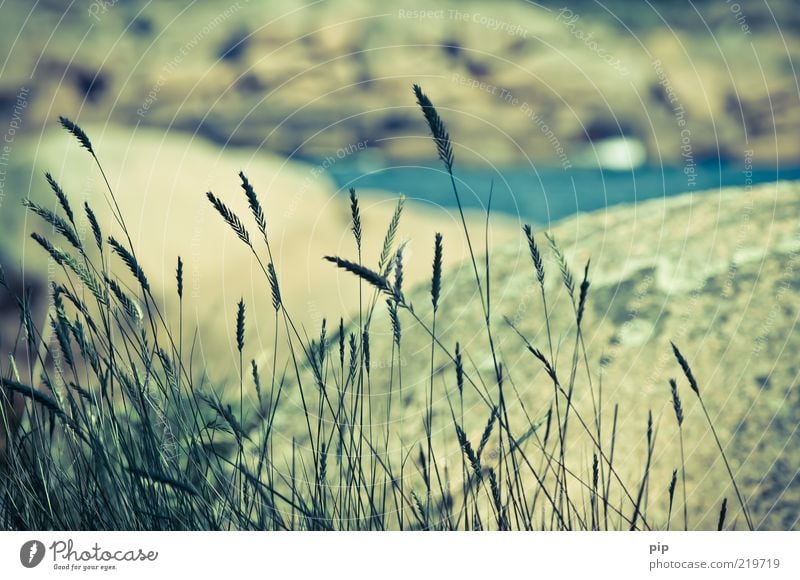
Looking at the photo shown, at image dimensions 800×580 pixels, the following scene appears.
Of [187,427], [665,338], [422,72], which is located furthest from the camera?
[665,338]

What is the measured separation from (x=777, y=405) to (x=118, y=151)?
1478 millimetres

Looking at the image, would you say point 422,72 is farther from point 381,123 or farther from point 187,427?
point 187,427

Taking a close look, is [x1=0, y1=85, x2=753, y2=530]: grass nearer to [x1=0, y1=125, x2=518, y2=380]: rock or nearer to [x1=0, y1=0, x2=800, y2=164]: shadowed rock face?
[x1=0, y1=125, x2=518, y2=380]: rock

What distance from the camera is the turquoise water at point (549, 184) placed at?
151 cm

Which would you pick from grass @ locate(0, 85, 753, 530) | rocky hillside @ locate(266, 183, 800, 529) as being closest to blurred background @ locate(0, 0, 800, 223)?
rocky hillside @ locate(266, 183, 800, 529)

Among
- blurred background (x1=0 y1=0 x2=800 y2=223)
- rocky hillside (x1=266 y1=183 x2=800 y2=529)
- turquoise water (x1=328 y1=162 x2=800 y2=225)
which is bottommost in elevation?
rocky hillside (x1=266 y1=183 x2=800 y2=529)

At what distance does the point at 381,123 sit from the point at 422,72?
0.13 m

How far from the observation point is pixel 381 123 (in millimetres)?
1553

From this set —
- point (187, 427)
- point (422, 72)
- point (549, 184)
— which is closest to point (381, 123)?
point (422, 72)

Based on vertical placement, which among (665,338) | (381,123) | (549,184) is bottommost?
(665,338)

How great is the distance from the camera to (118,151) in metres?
1.51

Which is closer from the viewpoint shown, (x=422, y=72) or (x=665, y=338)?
(x=422, y=72)

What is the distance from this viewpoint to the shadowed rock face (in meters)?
1.50

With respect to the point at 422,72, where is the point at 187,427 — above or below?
below
